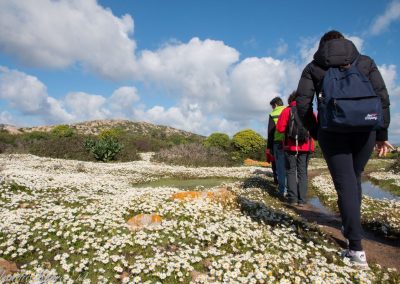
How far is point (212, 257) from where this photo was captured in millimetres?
5449

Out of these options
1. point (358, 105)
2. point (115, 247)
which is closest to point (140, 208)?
point (115, 247)

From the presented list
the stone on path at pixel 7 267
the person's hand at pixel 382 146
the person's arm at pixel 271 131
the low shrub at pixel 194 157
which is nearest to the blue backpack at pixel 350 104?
the person's hand at pixel 382 146

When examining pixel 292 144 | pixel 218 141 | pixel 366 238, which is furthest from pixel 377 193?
pixel 218 141

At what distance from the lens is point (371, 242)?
650cm

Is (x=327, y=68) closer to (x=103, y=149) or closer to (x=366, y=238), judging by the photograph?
(x=366, y=238)

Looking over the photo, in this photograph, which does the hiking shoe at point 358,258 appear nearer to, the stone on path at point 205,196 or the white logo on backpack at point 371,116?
the white logo on backpack at point 371,116

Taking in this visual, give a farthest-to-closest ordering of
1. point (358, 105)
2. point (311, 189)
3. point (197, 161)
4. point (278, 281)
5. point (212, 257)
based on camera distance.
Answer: point (197, 161), point (311, 189), point (212, 257), point (278, 281), point (358, 105)

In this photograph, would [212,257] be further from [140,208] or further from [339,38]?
[339,38]

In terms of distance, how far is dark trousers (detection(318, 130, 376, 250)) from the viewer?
4.82 meters

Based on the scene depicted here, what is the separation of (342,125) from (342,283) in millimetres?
2218

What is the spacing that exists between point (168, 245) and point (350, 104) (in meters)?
3.83

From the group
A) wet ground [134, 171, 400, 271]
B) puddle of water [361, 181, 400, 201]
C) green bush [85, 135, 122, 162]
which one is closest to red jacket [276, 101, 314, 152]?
wet ground [134, 171, 400, 271]

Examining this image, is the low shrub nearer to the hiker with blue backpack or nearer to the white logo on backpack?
the hiker with blue backpack

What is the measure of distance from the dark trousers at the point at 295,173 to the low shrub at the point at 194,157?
60.1 ft
